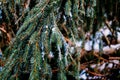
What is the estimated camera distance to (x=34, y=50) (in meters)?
1.67

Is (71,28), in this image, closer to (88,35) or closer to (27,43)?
(27,43)

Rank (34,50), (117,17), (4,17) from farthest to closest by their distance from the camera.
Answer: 1. (117,17)
2. (4,17)
3. (34,50)

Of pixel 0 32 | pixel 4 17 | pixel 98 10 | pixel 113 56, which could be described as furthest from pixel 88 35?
pixel 4 17

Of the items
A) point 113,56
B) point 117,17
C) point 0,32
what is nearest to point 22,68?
point 0,32

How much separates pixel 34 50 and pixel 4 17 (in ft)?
1.95

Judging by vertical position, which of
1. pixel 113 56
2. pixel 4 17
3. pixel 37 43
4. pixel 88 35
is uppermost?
pixel 4 17

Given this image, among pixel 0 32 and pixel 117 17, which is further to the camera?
pixel 117 17

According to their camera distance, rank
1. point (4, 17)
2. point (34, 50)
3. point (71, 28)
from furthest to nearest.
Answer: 1. point (4, 17)
2. point (71, 28)
3. point (34, 50)

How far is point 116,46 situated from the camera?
4.02m

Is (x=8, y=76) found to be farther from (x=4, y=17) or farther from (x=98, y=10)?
(x=98, y=10)

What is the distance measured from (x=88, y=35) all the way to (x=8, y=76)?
219 centimetres

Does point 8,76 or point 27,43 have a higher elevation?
point 27,43

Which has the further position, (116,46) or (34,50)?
(116,46)

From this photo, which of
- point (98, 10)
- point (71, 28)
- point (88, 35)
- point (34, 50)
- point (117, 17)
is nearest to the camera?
point (34, 50)
